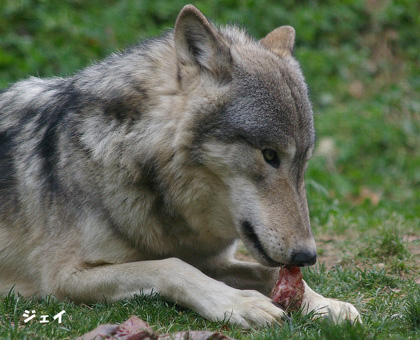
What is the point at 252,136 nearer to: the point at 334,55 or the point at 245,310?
the point at 245,310

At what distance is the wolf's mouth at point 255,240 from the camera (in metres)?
3.65

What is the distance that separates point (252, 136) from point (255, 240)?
1.93 ft

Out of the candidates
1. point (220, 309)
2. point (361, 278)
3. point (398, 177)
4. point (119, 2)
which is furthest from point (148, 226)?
point (119, 2)

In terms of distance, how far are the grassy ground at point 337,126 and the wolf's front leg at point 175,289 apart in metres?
0.07

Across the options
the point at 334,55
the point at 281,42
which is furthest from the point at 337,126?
the point at 281,42

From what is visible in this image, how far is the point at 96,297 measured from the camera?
3.96 meters

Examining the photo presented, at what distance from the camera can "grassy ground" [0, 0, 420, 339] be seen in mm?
3652

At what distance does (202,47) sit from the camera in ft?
12.7

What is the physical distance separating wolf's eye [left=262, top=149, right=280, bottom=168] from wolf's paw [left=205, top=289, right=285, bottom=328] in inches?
28.8

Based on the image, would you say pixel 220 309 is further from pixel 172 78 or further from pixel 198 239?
pixel 172 78

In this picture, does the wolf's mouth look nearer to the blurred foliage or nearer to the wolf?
the wolf

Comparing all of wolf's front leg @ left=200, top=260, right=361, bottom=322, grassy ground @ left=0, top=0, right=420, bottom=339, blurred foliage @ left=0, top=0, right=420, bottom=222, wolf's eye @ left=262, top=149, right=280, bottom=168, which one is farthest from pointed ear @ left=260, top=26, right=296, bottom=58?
blurred foliage @ left=0, top=0, right=420, bottom=222

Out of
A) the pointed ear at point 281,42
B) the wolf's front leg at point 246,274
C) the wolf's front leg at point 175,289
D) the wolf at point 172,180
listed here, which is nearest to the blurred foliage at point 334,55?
the pointed ear at point 281,42

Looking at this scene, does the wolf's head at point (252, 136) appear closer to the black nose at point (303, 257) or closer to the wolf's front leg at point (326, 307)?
the black nose at point (303, 257)
